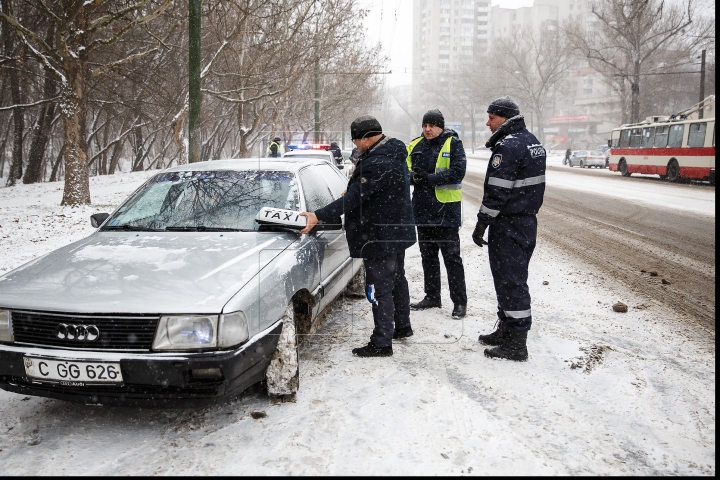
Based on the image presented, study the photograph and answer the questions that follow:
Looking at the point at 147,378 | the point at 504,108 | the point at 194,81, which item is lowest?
the point at 147,378

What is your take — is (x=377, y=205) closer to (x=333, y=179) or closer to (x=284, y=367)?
(x=284, y=367)

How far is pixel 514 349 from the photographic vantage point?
13.5 feet

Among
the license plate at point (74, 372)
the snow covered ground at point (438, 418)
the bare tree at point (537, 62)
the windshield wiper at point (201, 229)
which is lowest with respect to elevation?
the snow covered ground at point (438, 418)

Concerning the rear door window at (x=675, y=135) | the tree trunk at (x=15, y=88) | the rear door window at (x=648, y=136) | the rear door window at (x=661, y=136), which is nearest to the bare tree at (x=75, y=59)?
the tree trunk at (x=15, y=88)

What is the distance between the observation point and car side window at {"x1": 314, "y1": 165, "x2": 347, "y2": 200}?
17.4 feet

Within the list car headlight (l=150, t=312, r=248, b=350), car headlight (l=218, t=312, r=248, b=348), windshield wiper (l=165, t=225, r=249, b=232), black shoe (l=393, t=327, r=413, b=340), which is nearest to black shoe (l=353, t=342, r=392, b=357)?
black shoe (l=393, t=327, r=413, b=340)

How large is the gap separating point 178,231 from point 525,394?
259 cm

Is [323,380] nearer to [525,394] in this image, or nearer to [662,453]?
[525,394]

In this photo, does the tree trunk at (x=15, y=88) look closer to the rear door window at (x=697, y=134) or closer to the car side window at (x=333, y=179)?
the car side window at (x=333, y=179)

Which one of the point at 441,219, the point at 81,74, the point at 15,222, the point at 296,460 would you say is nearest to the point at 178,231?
the point at 296,460

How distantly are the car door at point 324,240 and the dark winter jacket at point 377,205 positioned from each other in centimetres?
26

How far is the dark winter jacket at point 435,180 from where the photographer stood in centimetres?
496

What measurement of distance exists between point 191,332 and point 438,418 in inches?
56.9

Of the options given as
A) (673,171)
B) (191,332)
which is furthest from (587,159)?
(191,332)
